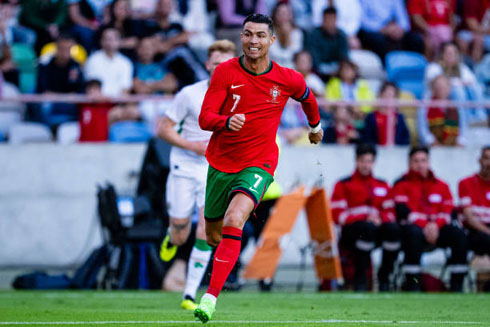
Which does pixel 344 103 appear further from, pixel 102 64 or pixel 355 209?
pixel 102 64

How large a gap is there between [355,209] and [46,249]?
213 inches

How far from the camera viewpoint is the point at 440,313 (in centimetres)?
894

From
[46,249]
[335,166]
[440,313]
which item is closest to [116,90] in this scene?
[46,249]

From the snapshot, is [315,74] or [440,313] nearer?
[440,313]

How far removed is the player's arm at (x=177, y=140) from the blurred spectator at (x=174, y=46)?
616cm

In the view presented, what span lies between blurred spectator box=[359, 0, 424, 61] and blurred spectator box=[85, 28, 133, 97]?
535 cm

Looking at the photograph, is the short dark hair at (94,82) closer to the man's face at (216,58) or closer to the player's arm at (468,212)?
the player's arm at (468,212)

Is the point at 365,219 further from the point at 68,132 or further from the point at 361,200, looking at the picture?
the point at 68,132

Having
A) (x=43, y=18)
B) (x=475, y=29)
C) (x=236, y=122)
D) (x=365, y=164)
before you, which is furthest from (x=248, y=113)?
(x=475, y=29)

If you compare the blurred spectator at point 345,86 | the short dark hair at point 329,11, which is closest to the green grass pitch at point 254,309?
the blurred spectator at point 345,86

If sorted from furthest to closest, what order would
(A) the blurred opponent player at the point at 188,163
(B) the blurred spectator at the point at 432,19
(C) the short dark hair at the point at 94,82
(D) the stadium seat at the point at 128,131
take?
(B) the blurred spectator at the point at 432,19
(D) the stadium seat at the point at 128,131
(C) the short dark hair at the point at 94,82
(A) the blurred opponent player at the point at 188,163

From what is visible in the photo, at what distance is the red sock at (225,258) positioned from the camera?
7219 mm

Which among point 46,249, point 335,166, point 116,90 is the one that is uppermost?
point 116,90

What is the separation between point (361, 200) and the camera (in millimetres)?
13180
